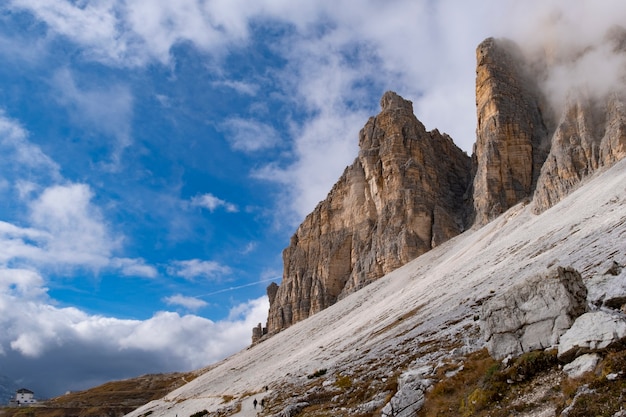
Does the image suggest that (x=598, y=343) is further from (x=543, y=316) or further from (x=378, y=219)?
(x=378, y=219)

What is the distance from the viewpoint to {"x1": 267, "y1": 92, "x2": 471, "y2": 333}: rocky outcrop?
102000 millimetres

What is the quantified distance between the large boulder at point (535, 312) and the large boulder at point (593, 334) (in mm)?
799

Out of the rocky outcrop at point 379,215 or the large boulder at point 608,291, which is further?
the rocky outcrop at point 379,215

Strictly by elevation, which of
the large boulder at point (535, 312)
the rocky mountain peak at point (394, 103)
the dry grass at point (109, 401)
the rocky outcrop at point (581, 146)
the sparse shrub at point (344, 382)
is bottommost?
the sparse shrub at point (344, 382)

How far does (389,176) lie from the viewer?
112 m

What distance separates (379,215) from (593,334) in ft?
331

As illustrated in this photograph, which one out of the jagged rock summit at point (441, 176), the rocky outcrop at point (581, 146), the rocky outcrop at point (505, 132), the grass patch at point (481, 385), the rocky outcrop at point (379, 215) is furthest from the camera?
the rocky outcrop at point (379, 215)

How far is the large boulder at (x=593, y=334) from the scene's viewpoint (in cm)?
1151

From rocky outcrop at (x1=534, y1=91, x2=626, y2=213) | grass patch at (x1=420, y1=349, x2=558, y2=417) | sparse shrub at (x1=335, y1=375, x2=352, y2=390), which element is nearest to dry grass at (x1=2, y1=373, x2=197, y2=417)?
sparse shrub at (x1=335, y1=375, x2=352, y2=390)

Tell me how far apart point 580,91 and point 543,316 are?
80610 mm

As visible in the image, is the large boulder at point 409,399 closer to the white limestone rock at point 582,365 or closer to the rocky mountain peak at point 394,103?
the white limestone rock at point 582,365

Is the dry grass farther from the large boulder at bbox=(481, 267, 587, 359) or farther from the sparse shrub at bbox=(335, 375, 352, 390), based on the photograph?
the large boulder at bbox=(481, 267, 587, 359)

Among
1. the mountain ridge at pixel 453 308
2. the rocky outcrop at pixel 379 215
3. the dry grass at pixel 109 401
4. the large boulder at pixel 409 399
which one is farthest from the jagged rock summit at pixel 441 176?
the large boulder at pixel 409 399

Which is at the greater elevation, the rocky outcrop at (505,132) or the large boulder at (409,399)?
the rocky outcrop at (505,132)
